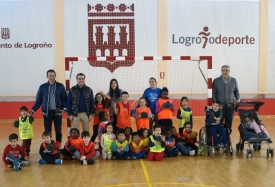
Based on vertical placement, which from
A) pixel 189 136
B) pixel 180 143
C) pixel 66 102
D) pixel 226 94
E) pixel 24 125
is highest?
pixel 226 94

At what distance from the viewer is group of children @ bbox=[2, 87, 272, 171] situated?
21.6ft

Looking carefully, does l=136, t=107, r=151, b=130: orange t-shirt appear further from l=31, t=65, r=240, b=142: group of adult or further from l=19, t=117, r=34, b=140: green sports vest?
l=19, t=117, r=34, b=140: green sports vest

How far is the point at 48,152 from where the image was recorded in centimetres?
660

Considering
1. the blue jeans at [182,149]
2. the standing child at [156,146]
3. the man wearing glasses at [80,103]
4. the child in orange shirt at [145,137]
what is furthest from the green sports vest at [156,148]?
the man wearing glasses at [80,103]

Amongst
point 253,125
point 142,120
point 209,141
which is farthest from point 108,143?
point 253,125

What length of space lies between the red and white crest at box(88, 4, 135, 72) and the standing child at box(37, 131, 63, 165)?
277 inches

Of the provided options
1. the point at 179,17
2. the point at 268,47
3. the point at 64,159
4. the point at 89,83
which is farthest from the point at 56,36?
the point at 268,47

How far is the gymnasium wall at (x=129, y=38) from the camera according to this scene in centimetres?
1337

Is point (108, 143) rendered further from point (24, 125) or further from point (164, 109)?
point (24, 125)

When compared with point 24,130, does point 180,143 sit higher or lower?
lower

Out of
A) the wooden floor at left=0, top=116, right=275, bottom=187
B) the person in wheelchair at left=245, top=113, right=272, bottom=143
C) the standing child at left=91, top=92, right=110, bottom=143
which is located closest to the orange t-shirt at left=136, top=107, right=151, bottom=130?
the standing child at left=91, top=92, right=110, bottom=143

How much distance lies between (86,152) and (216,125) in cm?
274

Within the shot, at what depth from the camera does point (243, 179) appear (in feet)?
17.6

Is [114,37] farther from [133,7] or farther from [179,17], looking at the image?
[179,17]
